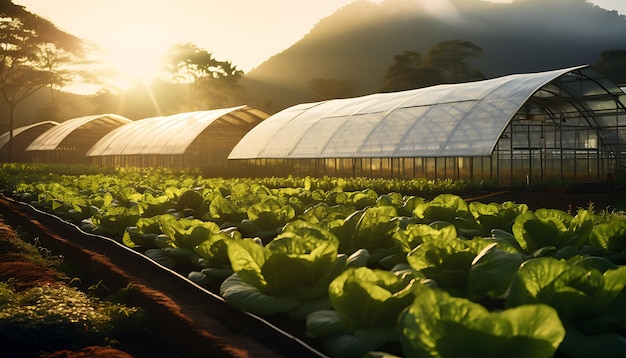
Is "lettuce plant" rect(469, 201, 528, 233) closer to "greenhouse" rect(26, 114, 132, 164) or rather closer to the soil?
the soil

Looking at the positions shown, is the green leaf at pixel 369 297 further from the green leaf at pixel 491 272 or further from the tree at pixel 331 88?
the tree at pixel 331 88

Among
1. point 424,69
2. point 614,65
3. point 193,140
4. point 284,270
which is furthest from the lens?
point 614,65

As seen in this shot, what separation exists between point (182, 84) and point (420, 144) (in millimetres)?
51662

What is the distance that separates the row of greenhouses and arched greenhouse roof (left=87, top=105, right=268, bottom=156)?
3165 mm

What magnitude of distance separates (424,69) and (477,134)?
155 feet

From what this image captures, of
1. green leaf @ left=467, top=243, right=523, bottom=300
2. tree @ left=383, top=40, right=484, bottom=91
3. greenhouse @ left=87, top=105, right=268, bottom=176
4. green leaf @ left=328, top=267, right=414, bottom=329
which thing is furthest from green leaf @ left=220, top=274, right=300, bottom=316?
tree @ left=383, top=40, right=484, bottom=91

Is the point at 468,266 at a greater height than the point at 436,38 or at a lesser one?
lesser

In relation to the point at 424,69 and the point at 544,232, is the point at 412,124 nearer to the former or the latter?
the point at 544,232

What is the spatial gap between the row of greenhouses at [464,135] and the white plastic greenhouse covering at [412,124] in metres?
0.04

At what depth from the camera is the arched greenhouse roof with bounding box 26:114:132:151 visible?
49.8m

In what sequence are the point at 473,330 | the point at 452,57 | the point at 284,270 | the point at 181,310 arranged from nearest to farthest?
the point at 473,330, the point at 284,270, the point at 181,310, the point at 452,57

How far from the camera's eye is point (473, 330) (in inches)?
89.9

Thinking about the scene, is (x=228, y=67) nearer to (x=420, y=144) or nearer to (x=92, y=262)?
(x=420, y=144)

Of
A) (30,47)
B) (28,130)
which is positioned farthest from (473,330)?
(28,130)
